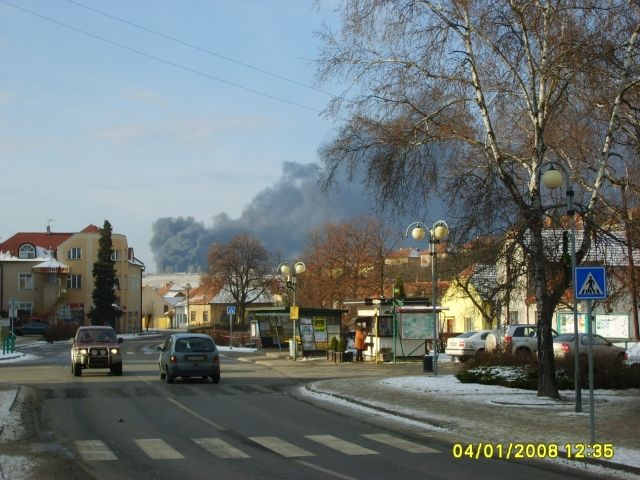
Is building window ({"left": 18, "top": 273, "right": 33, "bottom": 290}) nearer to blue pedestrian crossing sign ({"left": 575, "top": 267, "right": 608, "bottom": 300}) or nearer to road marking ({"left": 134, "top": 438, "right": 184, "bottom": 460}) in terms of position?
road marking ({"left": 134, "top": 438, "right": 184, "bottom": 460})

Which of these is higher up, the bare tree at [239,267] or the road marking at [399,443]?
the bare tree at [239,267]

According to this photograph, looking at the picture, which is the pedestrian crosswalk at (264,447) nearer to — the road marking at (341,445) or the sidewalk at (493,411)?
the road marking at (341,445)

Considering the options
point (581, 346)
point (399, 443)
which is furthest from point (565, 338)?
point (399, 443)

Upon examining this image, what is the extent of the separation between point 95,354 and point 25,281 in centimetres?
7076

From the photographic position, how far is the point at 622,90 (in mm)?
18156

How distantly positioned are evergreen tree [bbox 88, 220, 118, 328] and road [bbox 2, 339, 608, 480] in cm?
6604

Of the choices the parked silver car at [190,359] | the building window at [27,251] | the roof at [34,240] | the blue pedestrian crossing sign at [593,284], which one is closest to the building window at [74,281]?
the building window at [27,251]

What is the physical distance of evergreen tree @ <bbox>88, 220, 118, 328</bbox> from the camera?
88562mm

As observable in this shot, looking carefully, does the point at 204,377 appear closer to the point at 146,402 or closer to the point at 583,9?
the point at 146,402

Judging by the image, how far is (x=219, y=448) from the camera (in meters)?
13.3

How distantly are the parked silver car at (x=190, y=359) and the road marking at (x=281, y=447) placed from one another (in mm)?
12717

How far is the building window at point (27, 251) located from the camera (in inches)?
3819

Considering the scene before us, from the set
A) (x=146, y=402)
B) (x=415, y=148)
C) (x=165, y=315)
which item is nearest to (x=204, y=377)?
(x=146, y=402)

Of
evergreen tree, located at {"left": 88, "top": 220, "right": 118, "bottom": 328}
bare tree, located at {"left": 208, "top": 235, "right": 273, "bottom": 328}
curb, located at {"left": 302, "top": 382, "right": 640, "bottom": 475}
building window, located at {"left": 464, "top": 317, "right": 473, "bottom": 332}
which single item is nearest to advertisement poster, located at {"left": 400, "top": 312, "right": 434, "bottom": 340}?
curb, located at {"left": 302, "top": 382, "right": 640, "bottom": 475}
